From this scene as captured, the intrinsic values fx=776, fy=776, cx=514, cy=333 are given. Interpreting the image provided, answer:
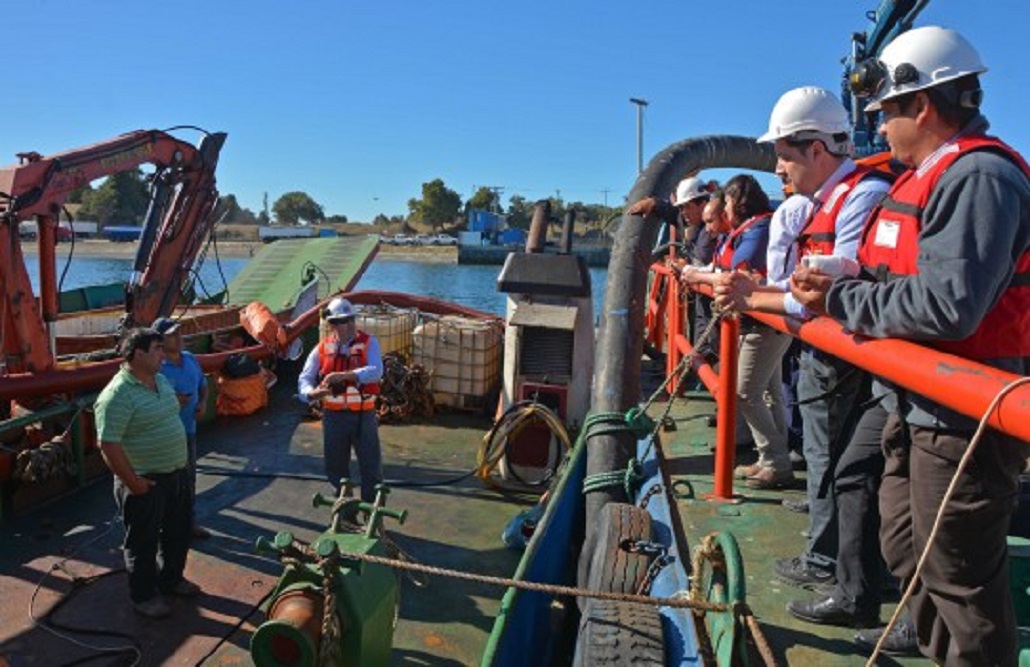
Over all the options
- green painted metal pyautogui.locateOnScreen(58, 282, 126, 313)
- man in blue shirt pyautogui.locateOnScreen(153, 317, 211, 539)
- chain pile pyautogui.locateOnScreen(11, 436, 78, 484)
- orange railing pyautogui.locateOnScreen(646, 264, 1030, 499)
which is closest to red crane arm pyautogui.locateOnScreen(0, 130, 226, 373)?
chain pile pyautogui.locateOnScreen(11, 436, 78, 484)

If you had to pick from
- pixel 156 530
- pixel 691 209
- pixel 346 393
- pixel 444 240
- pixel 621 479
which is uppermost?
pixel 444 240

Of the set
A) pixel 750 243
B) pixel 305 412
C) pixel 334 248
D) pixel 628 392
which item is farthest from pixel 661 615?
pixel 334 248

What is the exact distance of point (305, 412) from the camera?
9.16 m

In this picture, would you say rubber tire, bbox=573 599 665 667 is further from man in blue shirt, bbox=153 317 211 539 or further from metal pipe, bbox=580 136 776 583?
man in blue shirt, bbox=153 317 211 539

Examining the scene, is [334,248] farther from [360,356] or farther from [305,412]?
[360,356]

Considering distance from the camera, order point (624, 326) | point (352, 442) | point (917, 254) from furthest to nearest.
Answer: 1. point (352, 442)
2. point (624, 326)
3. point (917, 254)

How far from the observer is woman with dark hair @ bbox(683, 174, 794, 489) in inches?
165

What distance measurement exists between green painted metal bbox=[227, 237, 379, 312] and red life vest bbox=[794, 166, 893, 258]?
1125 centimetres

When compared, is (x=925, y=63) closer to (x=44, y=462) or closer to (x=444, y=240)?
(x=44, y=462)

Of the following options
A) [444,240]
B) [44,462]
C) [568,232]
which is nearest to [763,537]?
[44,462]

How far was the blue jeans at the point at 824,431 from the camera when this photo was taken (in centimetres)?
280

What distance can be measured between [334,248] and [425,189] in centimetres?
7964

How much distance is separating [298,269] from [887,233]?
536 inches

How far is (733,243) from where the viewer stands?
15.2 feet
